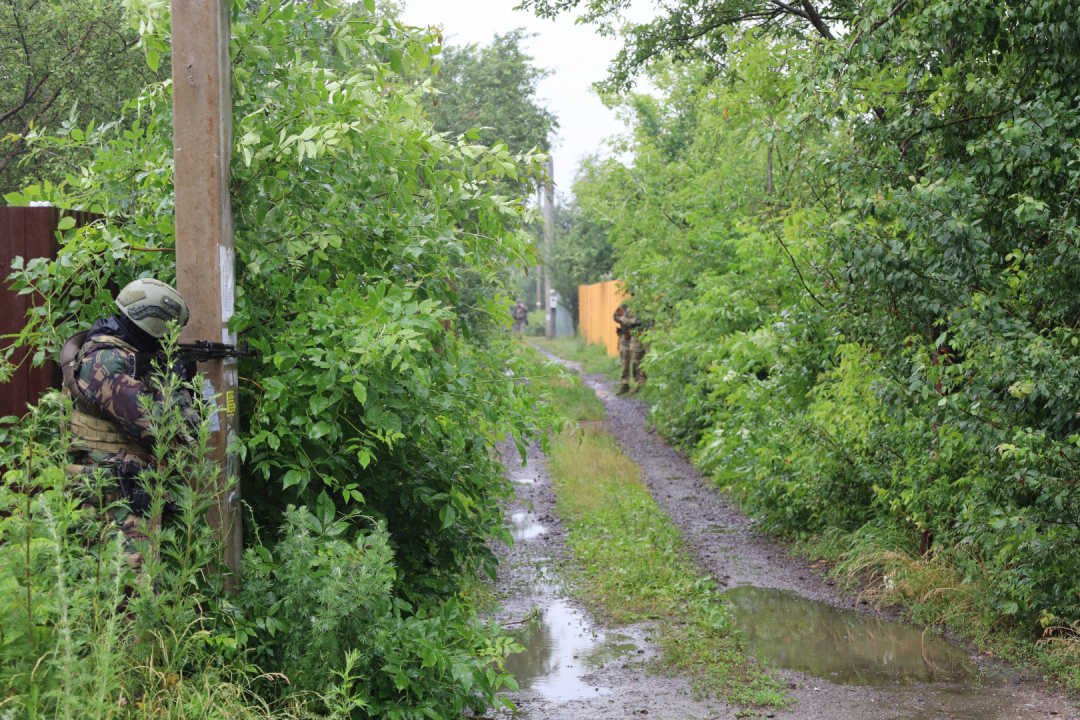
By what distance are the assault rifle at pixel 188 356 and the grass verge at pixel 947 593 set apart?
14.9 feet

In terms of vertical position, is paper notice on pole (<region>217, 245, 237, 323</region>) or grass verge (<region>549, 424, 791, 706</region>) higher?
paper notice on pole (<region>217, 245, 237, 323</region>)

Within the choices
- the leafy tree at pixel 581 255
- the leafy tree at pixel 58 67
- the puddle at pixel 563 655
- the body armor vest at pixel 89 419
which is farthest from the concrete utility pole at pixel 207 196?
the leafy tree at pixel 581 255

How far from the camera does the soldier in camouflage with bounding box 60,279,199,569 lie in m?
3.40

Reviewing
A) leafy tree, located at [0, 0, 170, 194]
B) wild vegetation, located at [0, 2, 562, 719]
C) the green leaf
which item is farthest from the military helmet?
leafy tree, located at [0, 0, 170, 194]

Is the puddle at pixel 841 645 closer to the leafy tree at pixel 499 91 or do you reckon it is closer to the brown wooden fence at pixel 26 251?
the brown wooden fence at pixel 26 251

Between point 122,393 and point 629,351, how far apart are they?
16744 mm

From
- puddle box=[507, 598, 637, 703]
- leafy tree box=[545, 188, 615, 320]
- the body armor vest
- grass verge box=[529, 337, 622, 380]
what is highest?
leafy tree box=[545, 188, 615, 320]

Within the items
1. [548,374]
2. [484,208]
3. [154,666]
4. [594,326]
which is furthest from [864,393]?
[594,326]

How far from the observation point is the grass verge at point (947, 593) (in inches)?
189

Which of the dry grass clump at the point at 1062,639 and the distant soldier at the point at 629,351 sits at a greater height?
the distant soldier at the point at 629,351

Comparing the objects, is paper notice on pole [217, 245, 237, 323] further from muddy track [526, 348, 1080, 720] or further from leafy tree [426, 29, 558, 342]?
leafy tree [426, 29, 558, 342]

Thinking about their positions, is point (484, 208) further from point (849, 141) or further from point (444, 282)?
point (849, 141)

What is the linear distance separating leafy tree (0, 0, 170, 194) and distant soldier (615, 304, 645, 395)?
36.2 feet

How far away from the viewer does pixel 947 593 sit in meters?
5.77
